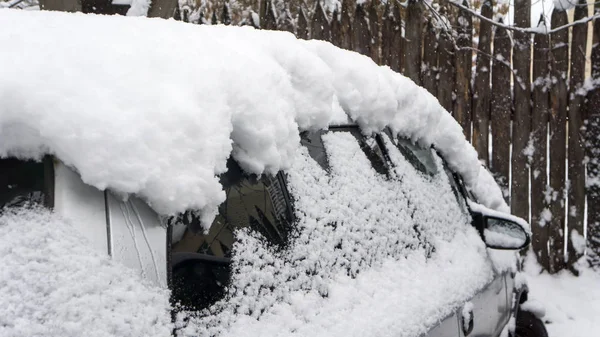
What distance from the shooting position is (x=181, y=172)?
41.8 inches

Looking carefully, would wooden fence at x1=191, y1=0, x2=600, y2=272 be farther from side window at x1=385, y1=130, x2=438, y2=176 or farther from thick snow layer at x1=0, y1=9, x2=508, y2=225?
thick snow layer at x1=0, y1=9, x2=508, y2=225

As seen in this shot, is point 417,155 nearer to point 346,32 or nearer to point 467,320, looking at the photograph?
point 467,320

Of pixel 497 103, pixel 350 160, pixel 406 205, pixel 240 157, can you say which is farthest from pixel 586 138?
pixel 240 157

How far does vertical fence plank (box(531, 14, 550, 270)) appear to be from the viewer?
5172mm

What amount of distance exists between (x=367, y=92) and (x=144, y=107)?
105 cm

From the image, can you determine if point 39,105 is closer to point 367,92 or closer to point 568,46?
point 367,92

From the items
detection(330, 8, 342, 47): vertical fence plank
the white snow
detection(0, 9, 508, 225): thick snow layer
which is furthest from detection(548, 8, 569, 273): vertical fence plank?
detection(0, 9, 508, 225): thick snow layer

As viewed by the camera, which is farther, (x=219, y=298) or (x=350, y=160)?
(x=350, y=160)

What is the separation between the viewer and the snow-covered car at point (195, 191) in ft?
3.06

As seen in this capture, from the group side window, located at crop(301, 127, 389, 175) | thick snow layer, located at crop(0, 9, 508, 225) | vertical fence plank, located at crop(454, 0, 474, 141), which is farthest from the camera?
vertical fence plank, located at crop(454, 0, 474, 141)

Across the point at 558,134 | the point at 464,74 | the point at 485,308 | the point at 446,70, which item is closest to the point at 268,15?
the point at 446,70

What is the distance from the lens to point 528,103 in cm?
522

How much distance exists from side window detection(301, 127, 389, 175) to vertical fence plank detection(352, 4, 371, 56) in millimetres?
3665

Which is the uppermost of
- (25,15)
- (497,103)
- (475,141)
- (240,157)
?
(25,15)
